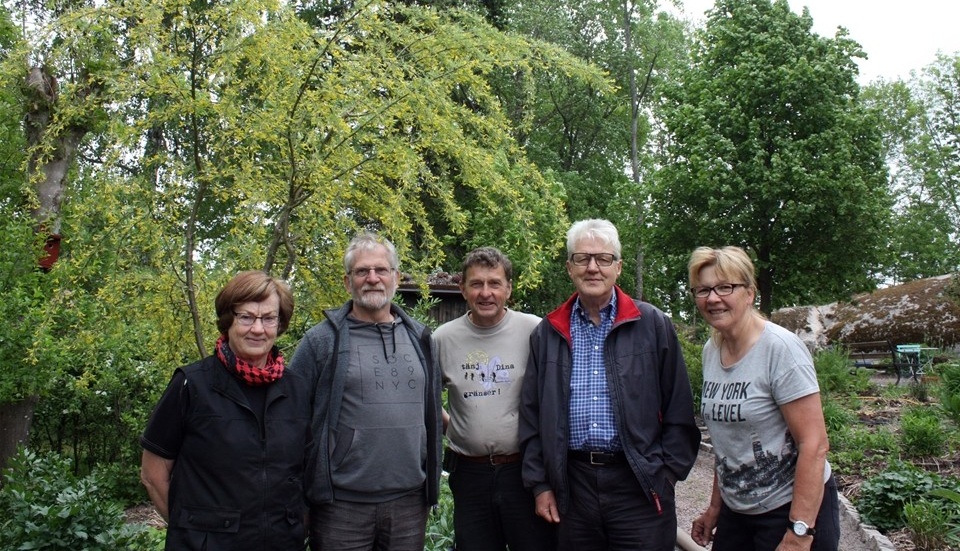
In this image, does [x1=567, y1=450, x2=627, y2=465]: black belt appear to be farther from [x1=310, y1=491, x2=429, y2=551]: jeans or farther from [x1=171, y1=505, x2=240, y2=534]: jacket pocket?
[x1=171, y1=505, x2=240, y2=534]: jacket pocket

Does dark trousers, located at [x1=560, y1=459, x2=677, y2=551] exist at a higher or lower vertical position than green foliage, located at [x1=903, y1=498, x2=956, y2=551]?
higher

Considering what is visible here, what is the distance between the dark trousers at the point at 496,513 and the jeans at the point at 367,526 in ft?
0.89

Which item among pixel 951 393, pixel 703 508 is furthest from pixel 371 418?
pixel 951 393

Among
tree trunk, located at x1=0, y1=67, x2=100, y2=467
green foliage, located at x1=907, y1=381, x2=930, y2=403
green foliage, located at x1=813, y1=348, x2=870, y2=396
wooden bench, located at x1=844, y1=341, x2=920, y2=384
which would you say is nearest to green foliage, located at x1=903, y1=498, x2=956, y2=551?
green foliage, located at x1=907, y1=381, x2=930, y2=403

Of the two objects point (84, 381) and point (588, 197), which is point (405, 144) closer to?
point (84, 381)

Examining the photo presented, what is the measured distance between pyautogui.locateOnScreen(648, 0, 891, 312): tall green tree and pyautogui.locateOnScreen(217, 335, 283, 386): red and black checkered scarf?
53.9 ft

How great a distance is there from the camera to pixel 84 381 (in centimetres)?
428

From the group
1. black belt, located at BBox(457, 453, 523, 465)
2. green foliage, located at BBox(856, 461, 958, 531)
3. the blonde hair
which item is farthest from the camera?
green foliage, located at BBox(856, 461, 958, 531)

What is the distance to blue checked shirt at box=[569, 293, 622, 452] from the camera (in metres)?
2.94

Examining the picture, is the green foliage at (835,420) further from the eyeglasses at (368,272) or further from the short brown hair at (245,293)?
the short brown hair at (245,293)

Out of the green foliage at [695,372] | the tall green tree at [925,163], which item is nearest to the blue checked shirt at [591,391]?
the green foliage at [695,372]

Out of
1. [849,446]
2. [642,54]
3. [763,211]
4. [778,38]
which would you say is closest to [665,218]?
[763,211]

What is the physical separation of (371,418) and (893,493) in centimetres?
417

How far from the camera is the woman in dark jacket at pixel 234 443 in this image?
2.47 m
